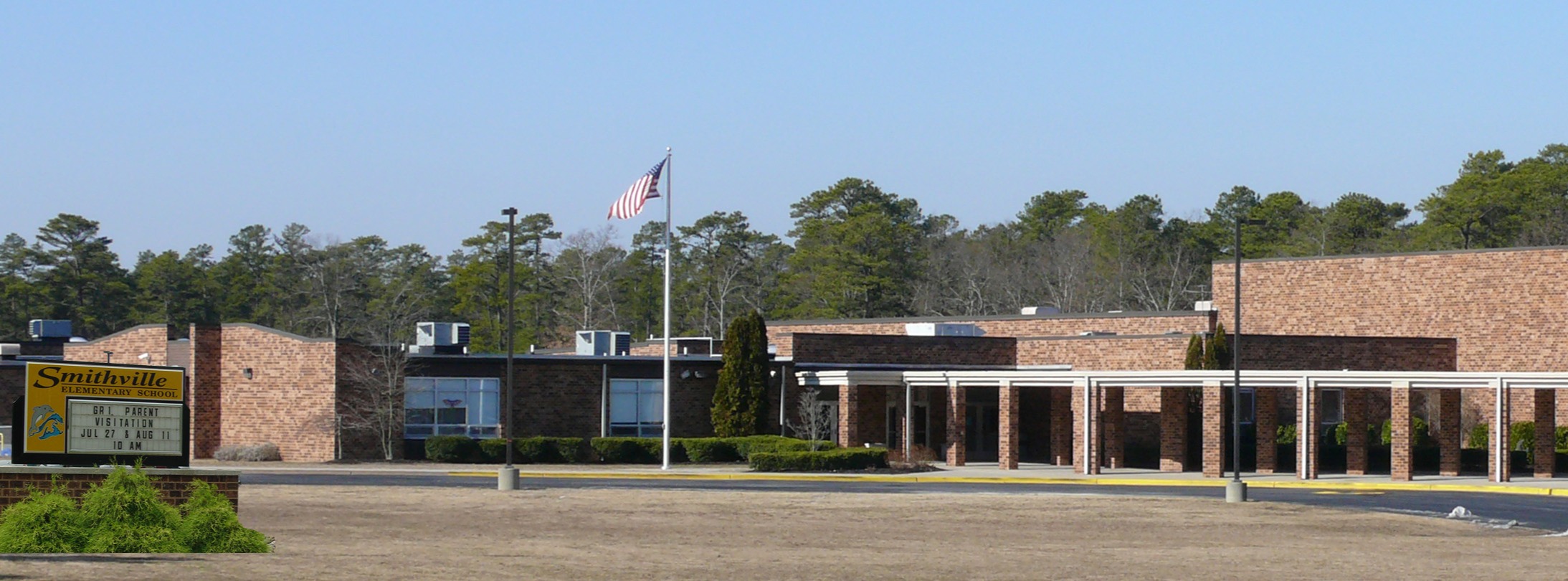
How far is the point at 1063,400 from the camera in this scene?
56.3m

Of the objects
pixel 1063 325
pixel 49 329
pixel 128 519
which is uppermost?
pixel 1063 325

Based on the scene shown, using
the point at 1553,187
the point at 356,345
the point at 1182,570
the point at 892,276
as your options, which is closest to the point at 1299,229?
the point at 1553,187

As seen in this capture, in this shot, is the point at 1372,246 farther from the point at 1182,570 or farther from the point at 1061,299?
the point at 1182,570

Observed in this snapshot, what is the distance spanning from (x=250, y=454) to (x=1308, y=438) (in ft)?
96.9

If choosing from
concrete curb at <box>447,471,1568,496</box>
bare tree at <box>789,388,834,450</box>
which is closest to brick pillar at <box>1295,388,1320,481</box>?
concrete curb at <box>447,471,1568,496</box>

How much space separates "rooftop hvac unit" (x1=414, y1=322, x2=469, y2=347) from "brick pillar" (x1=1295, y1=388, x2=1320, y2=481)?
81.4 ft

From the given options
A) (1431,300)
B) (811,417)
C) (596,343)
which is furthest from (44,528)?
(1431,300)

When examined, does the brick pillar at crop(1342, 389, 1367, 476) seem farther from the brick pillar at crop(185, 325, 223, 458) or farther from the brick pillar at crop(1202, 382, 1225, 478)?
the brick pillar at crop(185, 325, 223, 458)

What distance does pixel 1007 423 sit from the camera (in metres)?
53.4

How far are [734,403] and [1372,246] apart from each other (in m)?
63.7

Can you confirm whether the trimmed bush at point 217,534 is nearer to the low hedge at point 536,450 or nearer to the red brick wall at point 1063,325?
the low hedge at point 536,450

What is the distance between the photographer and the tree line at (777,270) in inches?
4289

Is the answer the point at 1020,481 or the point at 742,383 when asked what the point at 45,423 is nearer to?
the point at 1020,481

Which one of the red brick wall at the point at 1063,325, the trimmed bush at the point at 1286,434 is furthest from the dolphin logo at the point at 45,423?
the trimmed bush at the point at 1286,434
